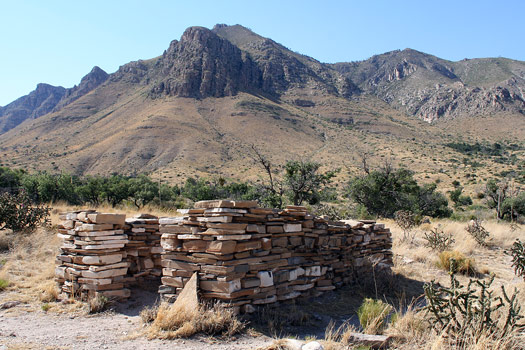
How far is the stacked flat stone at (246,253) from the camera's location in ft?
17.8

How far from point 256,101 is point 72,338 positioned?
87.2 m

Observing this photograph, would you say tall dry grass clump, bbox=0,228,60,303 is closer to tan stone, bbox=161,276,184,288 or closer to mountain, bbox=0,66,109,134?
tan stone, bbox=161,276,184,288

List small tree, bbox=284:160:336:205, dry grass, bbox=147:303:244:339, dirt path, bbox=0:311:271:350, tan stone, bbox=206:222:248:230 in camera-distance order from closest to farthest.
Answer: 1. dirt path, bbox=0:311:271:350
2. dry grass, bbox=147:303:244:339
3. tan stone, bbox=206:222:248:230
4. small tree, bbox=284:160:336:205

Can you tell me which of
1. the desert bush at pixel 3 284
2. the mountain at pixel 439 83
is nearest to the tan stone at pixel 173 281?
the desert bush at pixel 3 284

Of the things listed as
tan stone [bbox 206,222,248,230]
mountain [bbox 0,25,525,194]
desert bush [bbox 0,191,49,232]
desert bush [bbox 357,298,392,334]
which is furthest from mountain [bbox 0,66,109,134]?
desert bush [bbox 357,298,392,334]

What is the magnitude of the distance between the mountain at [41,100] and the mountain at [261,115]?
135 centimetres

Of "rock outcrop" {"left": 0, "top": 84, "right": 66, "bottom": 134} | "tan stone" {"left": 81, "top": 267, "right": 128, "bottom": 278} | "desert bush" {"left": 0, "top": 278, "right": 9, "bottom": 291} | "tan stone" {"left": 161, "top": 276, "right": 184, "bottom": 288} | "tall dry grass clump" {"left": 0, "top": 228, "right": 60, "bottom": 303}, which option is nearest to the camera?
"tan stone" {"left": 161, "top": 276, "right": 184, "bottom": 288}

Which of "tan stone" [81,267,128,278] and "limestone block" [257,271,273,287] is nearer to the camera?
"limestone block" [257,271,273,287]

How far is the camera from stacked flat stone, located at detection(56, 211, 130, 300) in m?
6.79

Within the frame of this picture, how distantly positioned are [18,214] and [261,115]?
69.6 meters

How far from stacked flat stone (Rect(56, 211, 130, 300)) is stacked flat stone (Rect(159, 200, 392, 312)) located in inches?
58.8

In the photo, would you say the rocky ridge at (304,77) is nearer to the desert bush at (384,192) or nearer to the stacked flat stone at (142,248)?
the desert bush at (384,192)

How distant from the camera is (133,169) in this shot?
179ft

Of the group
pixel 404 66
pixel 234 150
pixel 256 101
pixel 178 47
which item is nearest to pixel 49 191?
pixel 234 150
